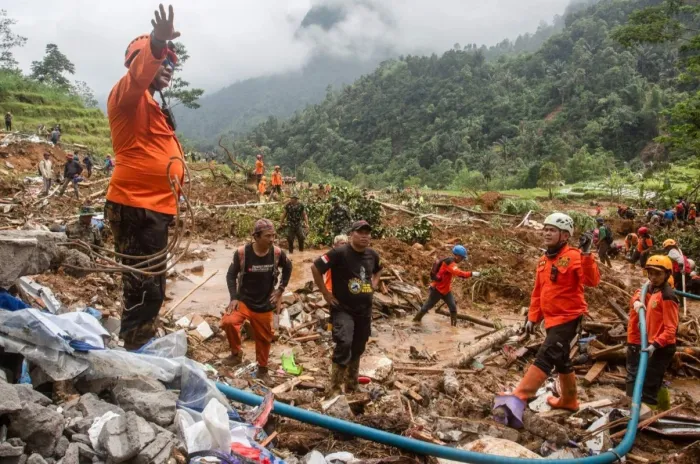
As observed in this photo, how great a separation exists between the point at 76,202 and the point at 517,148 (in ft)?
149

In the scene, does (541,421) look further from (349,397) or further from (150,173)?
(150,173)

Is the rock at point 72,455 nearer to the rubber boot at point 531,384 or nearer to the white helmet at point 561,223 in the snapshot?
the rubber boot at point 531,384

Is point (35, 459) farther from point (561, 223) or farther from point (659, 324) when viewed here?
point (659, 324)

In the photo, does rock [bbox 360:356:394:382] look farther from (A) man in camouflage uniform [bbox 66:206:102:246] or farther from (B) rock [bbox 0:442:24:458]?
(A) man in camouflage uniform [bbox 66:206:102:246]

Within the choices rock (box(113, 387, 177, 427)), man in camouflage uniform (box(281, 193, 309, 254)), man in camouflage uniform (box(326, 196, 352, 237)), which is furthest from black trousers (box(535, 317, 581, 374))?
man in camouflage uniform (box(326, 196, 352, 237))

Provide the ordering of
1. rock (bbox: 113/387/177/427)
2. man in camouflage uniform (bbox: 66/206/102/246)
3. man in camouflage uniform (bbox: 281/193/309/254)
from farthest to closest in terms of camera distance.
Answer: man in camouflage uniform (bbox: 281/193/309/254) < man in camouflage uniform (bbox: 66/206/102/246) < rock (bbox: 113/387/177/427)

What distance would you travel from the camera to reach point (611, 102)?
53.2 m

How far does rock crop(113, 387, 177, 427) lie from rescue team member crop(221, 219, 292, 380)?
2306 millimetres

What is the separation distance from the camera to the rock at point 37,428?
6.85 ft

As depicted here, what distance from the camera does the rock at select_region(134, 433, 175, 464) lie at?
2203 mm

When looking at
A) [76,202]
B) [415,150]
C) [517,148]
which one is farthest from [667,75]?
[76,202]

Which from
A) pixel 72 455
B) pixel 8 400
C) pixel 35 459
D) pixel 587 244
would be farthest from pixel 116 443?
pixel 587 244

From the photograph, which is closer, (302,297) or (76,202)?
(302,297)

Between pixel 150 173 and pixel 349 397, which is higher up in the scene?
pixel 150 173
